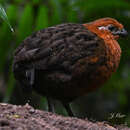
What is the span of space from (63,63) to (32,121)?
1.15 metres

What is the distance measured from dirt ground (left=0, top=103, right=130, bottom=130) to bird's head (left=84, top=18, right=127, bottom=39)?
4.98ft

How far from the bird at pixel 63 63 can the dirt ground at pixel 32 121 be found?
0.62m

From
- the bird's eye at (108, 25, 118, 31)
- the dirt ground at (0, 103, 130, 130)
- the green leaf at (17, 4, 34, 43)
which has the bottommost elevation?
the dirt ground at (0, 103, 130, 130)

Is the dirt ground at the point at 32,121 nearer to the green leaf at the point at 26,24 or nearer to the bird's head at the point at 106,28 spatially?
the bird's head at the point at 106,28

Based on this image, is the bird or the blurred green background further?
the blurred green background

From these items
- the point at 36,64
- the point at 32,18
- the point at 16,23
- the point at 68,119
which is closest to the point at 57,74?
the point at 36,64

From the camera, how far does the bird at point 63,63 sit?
4996mm

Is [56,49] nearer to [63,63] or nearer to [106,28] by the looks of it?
[63,63]

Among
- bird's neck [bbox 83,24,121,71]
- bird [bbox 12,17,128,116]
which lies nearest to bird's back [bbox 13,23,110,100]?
bird [bbox 12,17,128,116]

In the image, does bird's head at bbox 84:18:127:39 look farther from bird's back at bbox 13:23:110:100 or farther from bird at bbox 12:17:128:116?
bird's back at bbox 13:23:110:100

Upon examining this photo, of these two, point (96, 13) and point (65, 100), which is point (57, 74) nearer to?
point (65, 100)

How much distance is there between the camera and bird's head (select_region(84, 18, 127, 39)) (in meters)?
5.61

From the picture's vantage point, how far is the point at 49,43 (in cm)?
511

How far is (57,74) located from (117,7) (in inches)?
93.2
